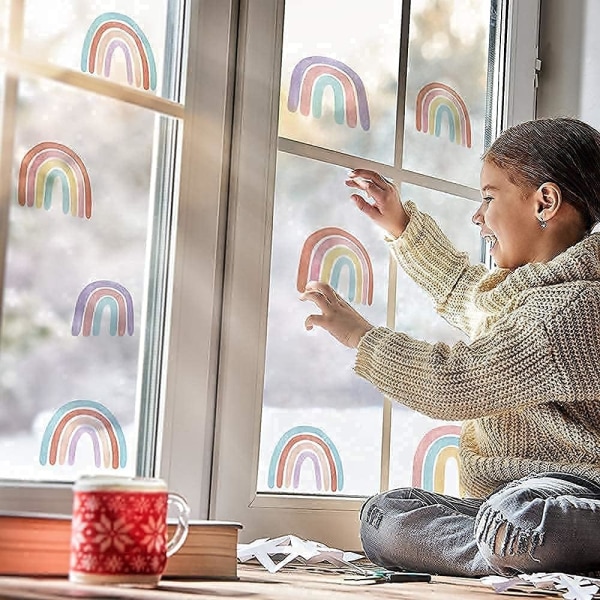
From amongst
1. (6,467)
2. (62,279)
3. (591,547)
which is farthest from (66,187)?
(591,547)

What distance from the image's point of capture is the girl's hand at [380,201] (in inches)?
70.7

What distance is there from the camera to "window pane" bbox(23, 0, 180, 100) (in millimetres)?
1495

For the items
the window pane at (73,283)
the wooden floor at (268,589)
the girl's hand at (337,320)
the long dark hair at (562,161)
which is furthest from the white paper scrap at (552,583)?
the long dark hair at (562,161)

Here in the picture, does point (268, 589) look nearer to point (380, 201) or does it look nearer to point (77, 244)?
point (77, 244)

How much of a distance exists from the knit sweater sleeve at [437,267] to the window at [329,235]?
2.4 inches

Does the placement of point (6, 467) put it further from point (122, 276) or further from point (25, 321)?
point (122, 276)

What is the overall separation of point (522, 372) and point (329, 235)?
42 cm

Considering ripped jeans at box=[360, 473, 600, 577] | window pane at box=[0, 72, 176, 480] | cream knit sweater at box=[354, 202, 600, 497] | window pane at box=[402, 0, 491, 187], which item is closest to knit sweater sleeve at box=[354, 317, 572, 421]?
cream knit sweater at box=[354, 202, 600, 497]

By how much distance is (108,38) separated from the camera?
5.12 ft

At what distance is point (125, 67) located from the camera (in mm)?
1577

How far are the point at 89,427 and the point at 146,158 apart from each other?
0.39 m

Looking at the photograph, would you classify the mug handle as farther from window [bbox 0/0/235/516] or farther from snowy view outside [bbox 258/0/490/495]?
snowy view outside [bbox 258/0/490/495]

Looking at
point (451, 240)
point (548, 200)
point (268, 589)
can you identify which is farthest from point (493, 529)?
point (451, 240)

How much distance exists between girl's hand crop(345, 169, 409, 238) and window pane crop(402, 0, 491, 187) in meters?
0.14
